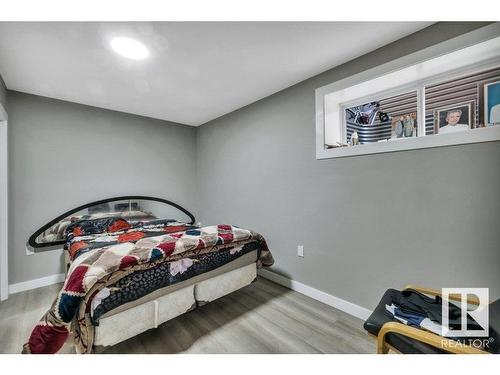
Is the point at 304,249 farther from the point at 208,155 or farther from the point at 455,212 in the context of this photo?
the point at 208,155

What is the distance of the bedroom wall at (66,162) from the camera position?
105 inches

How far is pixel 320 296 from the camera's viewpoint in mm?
2371

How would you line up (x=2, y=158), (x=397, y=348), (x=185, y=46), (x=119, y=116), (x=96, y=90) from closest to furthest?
(x=397, y=348), (x=185, y=46), (x=2, y=158), (x=96, y=90), (x=119, y=116)

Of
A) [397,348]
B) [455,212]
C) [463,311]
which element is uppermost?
[455,212]

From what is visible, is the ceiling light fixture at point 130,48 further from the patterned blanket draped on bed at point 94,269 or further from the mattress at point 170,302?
the mattress at point 170,302

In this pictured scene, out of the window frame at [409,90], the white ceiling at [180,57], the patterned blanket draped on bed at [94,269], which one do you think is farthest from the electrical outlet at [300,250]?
the white ceiling at [180,57]

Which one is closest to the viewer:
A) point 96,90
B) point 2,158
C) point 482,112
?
point 482,112

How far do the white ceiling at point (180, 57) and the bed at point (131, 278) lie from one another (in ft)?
5.19

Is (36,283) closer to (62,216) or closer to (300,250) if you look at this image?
(62,216)

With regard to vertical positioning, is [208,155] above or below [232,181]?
above

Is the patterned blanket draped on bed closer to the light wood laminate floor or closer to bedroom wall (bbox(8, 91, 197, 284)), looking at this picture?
the light wood laminate floor
